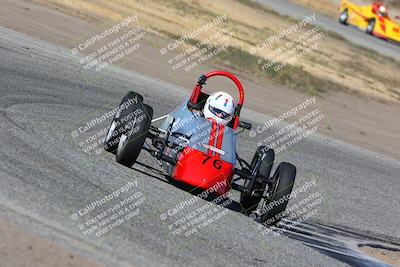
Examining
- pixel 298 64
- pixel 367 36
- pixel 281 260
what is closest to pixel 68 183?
pixel 281 260

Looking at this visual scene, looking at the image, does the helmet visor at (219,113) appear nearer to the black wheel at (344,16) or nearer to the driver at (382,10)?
the driver at (382,10)

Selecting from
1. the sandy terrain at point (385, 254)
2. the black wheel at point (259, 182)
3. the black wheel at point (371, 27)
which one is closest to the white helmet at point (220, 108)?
the black wheel at point (259, 182)

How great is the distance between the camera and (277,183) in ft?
32.9

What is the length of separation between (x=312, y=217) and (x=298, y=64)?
610 inches

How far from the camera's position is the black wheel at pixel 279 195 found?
9750 millimetres

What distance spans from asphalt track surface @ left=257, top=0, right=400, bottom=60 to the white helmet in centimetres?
2524

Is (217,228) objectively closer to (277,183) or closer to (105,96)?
(277,183)

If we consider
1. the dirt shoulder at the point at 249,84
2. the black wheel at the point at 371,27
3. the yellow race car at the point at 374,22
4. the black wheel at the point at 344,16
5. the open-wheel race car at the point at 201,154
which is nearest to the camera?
the open-wheel race car at the point at 201,154

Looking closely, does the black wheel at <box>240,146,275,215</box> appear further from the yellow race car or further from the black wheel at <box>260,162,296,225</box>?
the yellow race car

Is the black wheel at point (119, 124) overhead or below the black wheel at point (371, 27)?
overhead

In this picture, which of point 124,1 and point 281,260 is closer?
point 281,260

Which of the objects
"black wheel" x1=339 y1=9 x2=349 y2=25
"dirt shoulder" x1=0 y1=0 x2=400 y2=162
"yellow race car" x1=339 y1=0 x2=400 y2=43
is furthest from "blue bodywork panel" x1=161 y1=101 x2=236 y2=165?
"black wheel" x1=339 y1=9 x2=349 y2=25

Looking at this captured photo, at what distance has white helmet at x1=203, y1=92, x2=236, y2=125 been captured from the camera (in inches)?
433

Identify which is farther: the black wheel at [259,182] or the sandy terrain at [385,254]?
the sandy terrain at [385,254]
